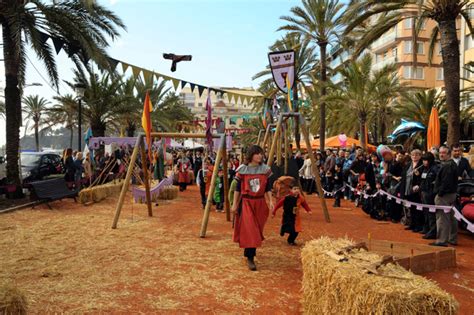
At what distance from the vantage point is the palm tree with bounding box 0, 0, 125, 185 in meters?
11.9

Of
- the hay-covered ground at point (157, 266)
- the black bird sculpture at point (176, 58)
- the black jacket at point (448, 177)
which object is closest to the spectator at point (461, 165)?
the hay-covered ground at point (157, 266)

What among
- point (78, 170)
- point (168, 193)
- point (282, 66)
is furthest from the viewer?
point (78, 170)

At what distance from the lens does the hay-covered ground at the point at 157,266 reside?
14.2 feet

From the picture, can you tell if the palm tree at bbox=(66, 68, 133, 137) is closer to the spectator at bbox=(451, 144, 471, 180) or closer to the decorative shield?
the decorative shield

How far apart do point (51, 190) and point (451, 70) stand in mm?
12475

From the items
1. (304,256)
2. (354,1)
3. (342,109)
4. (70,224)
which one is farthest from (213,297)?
(342,109)

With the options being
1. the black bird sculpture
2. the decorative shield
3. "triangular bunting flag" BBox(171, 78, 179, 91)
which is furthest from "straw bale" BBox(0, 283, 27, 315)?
"triangular bunting flag" BBox(171, 78, 179, 91)

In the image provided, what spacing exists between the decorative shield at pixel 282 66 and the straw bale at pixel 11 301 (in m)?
8.18

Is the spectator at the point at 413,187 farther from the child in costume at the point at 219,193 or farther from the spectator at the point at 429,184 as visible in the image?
the child in costume at the point at 219,193

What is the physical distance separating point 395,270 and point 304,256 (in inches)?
37.9

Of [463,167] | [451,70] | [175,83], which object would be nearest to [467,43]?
[451,70]

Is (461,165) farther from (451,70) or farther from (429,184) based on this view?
(451,70)

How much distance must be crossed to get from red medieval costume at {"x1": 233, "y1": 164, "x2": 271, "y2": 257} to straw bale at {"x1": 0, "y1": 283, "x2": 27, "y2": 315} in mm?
3190

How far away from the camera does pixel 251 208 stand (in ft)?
18.3
